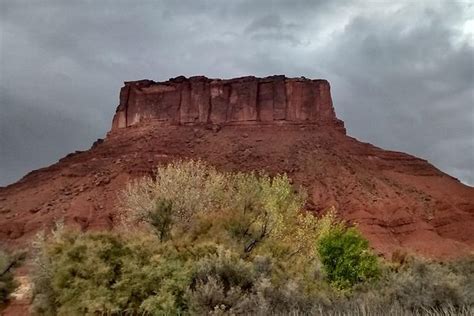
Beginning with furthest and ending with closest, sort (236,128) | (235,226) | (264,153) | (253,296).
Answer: (236,128)
(264,153)
(235,226)
(253,296)

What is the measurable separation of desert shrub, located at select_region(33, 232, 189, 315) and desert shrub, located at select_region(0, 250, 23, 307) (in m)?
1.77

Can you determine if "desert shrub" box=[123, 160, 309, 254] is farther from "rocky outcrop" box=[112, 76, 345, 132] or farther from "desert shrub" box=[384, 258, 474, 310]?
"rocky outcrop" box=[112, 76, 345, 132]

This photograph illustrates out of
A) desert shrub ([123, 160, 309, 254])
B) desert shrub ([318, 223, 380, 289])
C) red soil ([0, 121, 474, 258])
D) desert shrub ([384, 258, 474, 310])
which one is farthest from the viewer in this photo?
red soil ([0, 121, 474, 258])

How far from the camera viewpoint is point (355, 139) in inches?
4213

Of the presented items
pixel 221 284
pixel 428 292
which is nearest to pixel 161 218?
pixel 221 284

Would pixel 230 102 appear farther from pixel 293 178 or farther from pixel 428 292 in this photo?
pixel 428 292

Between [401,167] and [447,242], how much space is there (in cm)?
2451

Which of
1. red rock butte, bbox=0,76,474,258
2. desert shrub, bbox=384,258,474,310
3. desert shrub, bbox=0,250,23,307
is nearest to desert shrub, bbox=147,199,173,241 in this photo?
desert shrub, bbox=0,250,23,307

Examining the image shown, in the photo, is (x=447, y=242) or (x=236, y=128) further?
(x=236, y=128)

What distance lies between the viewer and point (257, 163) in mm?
91312

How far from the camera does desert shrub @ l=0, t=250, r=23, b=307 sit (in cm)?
2531

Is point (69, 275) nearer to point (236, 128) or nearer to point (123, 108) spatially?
point (236, 128)

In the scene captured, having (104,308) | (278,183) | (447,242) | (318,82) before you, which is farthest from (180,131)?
(104,308)

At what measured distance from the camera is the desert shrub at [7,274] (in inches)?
996
